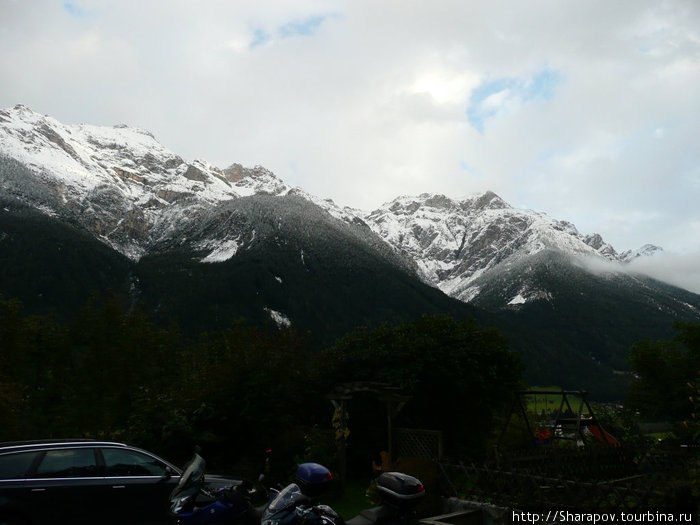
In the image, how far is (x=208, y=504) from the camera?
5.86m

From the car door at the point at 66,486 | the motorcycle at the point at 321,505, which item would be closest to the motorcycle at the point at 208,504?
the motorcycle at the point at 321,505

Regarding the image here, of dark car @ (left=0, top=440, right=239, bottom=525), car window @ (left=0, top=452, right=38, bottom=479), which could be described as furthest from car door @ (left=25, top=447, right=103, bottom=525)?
car window @ (left=0, top=452, right=38, bottom=479)

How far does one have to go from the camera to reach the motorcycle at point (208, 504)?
5.77 meters

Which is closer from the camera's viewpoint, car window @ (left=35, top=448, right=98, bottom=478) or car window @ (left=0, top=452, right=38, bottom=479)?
car window @ (left=0, top=452, right=38, bottom=479)

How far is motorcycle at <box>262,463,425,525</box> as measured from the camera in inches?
189

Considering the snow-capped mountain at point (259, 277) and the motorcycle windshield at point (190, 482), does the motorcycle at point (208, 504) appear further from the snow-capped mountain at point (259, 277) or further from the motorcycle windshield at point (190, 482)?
the snow-capped mountain at point (259, 277)

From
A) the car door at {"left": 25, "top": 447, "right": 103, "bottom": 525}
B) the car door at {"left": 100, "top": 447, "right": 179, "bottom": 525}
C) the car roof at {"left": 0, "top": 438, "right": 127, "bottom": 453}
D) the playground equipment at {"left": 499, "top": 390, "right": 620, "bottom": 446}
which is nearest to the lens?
the car door at {"left": 25, "top": 447, "right": 103, "bottom": 525}

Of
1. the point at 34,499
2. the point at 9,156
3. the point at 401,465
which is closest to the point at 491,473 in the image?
the point at 401,465

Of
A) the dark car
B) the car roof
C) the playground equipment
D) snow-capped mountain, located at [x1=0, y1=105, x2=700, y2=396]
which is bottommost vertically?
the playground equipment

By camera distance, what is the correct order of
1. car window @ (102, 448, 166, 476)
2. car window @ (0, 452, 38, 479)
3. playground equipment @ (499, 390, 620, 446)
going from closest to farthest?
car window @ (0, 452, 38, 479), car window @ (102, 448, 166, 476), playground equipment @ (499, 390, 620, 446)

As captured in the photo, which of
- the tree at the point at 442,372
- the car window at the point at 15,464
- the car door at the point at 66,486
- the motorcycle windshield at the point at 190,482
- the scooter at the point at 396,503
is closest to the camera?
the scooter at the point at 396,503

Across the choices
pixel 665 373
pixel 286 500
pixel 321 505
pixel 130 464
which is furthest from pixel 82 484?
pixel 665 373

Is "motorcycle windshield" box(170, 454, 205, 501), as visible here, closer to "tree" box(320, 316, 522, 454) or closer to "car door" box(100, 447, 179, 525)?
"car door" box(100, 447, 179, 525)

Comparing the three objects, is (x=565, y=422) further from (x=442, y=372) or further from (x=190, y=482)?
(x=190, y=482)
